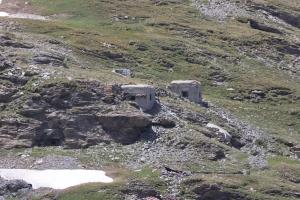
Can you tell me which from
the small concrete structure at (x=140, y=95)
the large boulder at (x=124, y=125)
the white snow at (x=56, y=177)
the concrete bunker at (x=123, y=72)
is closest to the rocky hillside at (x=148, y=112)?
the large boulder at (x=124, y=125)

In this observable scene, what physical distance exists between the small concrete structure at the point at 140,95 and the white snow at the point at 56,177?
9.47 meters

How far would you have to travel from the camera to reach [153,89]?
77.4 m

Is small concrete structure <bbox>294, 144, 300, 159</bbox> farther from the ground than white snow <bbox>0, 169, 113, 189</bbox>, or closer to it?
closer to it

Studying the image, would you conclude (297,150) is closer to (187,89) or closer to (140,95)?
(187,89)

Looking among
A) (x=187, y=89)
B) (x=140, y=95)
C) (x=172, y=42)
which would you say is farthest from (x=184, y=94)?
(x=172, y=42)

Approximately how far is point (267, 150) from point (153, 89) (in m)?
8.54

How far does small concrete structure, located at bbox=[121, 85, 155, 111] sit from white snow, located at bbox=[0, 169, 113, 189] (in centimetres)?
947

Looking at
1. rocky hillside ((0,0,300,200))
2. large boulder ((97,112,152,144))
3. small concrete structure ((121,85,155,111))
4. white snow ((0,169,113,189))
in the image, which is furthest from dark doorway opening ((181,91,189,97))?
white snow ((0,169,113,189))

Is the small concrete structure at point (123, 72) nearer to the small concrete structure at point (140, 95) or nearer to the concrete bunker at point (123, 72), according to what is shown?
the concrete bunker at point (123, 72)

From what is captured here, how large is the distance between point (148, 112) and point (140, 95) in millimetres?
1253

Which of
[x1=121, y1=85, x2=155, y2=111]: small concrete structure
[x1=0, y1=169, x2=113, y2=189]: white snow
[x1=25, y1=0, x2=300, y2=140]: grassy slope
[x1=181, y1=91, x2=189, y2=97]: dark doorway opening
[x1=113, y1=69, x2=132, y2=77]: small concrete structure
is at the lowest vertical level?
[x1=25, y1=0, x2=300, y2=140]: grassy slope

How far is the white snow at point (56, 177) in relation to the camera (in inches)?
2574

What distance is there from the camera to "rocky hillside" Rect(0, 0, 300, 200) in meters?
67.1

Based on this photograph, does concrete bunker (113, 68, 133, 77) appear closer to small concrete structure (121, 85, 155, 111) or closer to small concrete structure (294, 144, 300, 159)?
small concrete structure (121, 85, 155, 111)
